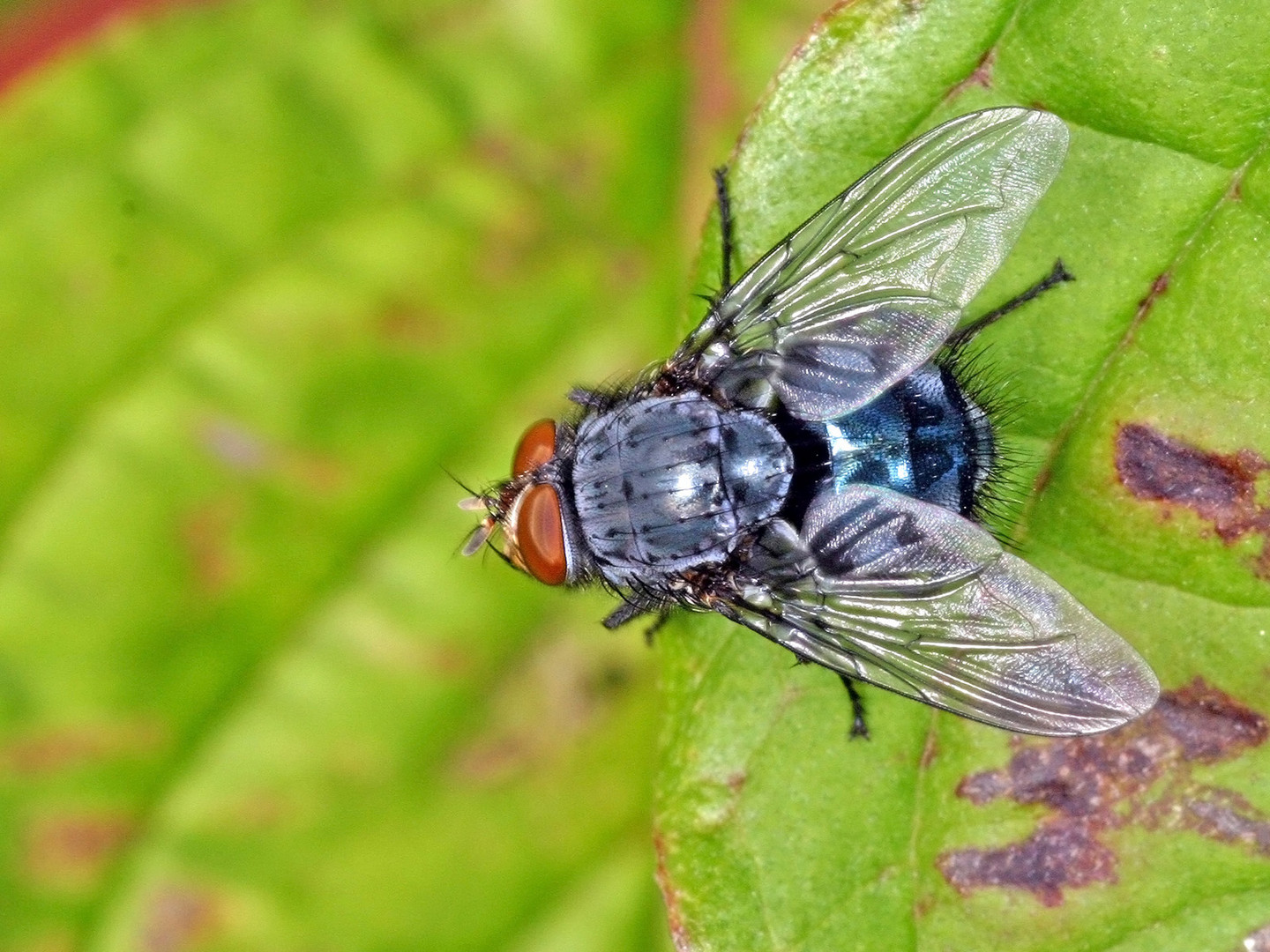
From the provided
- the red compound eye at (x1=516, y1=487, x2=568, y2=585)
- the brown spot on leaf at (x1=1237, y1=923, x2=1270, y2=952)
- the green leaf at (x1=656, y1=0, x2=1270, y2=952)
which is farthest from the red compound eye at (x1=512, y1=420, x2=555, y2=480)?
the brown spot on leaf at (x1=1237, y1=923, x2=1270, y2=952)

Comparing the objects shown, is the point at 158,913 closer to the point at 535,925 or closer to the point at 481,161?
the point at 535,925

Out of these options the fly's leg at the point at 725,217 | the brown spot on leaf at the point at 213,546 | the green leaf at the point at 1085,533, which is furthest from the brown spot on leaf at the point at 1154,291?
the brown spot on leaf at the point at 213,546

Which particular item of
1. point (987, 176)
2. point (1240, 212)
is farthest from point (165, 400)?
point (1240, 212)

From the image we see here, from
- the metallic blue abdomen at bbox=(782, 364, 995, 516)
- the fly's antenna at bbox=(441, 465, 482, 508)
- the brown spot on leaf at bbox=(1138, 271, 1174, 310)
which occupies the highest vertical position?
the brown spot on leaf at bbox=(1138, 271, 1174, 310)

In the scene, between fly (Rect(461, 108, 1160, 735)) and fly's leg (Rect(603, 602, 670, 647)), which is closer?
fly (Rect(461, 108, 1160, 735))

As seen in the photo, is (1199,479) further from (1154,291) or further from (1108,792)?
(1108,792)

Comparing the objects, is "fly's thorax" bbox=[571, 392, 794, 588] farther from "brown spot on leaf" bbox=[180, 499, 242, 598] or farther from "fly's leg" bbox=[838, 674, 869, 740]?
"brown spot on leaf" bbox=[180, 499, 242, 598]

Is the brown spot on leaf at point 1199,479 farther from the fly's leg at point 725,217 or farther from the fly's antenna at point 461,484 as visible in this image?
the fly's antenna at point 461,484
